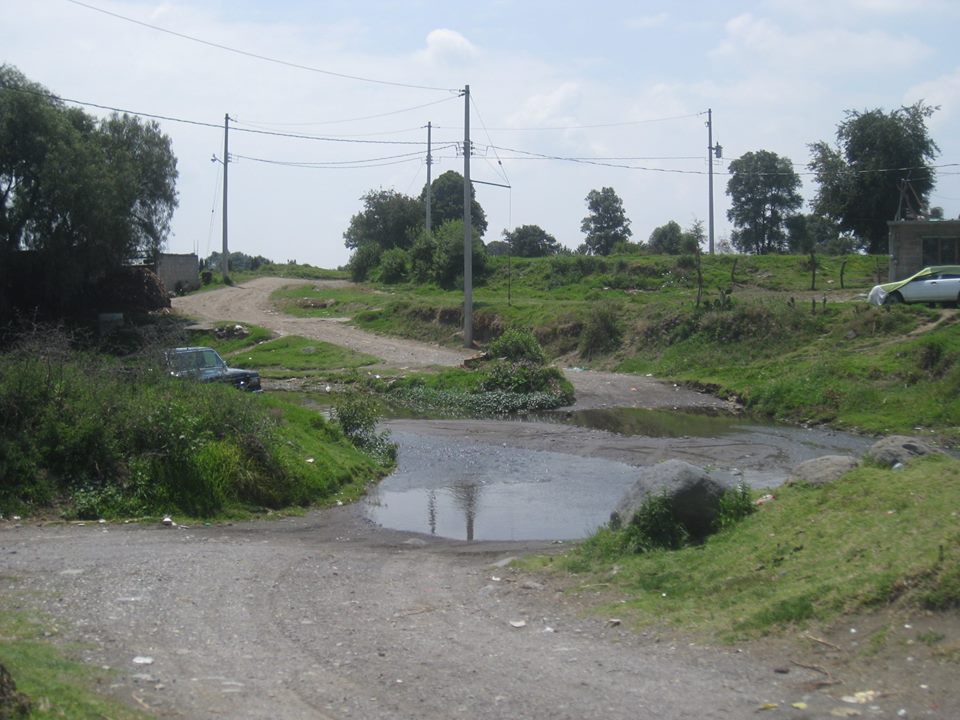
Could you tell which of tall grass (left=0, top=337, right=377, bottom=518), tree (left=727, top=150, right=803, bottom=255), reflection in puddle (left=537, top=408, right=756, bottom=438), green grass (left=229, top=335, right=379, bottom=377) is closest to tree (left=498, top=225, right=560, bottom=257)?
tree (left=727, top=150, right=803, bottom=255)

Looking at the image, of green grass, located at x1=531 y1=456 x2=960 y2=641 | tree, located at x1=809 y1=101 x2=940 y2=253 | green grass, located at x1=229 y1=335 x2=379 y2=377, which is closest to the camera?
green grass, located at x1=531 y1=456 x2=960 y2=641

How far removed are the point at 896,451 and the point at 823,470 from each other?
0.78m

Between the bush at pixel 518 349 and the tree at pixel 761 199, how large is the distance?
46.2 m

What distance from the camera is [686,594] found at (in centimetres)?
866

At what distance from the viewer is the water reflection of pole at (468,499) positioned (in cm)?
1596

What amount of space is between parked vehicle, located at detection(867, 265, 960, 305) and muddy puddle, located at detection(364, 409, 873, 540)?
35.9ft

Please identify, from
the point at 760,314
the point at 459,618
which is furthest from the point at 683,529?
the point at 760,314

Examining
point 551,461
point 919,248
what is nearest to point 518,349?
point 551,461

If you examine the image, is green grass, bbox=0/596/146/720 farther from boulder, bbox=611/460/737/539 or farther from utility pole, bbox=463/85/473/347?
utility pole, bbox=463/85/473/347

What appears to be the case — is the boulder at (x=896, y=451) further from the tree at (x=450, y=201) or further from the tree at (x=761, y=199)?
the tree at (x=450, y=201)

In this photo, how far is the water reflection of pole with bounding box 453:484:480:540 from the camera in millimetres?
15961

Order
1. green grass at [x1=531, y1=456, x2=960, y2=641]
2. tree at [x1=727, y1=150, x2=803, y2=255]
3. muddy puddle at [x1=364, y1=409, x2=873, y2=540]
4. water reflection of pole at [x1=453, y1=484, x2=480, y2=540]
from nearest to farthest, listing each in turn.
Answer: green grass at [x1=531, y1=456, x2=960, y2=641] → muddy puddle at [x1=364, y1=409, x2=873, y2=540] → water reflection of pole at [x1=453, y1=484, x2=480, y2=540] → tree at [x1=727, y1=150, x2=803, y2=255]

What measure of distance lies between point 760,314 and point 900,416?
11140 mm

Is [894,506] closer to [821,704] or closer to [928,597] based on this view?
[928,597]
